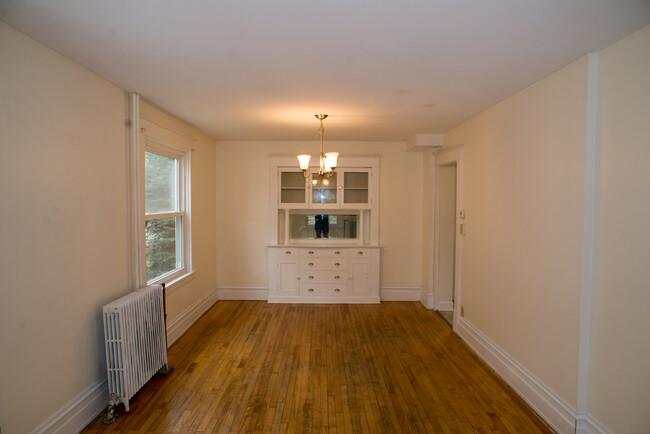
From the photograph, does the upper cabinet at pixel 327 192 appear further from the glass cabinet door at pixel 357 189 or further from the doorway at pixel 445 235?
the doorway at pixel 445 235

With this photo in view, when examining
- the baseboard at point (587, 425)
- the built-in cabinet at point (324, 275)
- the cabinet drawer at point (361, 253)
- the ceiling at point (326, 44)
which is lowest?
the baseboard at point (587, 425)

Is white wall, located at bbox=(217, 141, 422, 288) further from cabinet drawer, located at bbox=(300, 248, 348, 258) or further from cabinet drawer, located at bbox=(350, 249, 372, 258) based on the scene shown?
cabinet drawer, located at bbox=(300, 248, 348, 258)

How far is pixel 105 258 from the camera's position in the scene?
2811 millimetres

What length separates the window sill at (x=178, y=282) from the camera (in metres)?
3.93

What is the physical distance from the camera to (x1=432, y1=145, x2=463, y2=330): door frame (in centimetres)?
430

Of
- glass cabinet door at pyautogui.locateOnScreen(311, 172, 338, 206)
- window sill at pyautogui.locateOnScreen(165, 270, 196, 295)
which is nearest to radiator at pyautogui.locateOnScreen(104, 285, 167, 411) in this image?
window sill at pyautogui.locateOnScreen(165, 270, 196, 295)

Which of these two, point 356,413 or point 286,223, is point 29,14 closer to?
point 356,413

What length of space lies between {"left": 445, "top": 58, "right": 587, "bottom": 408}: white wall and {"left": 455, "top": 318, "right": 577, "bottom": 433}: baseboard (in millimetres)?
64

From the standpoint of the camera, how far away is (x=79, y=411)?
96.7 inches

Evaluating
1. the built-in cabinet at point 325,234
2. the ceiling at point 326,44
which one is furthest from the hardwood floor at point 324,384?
the ceiling at point 326,44

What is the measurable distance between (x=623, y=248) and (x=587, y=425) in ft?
3.91

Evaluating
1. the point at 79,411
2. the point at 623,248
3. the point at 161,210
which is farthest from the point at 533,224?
the point at 161,210

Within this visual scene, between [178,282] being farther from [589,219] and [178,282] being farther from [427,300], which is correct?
[589,219]

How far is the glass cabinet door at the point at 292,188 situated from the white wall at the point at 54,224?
2814mm
